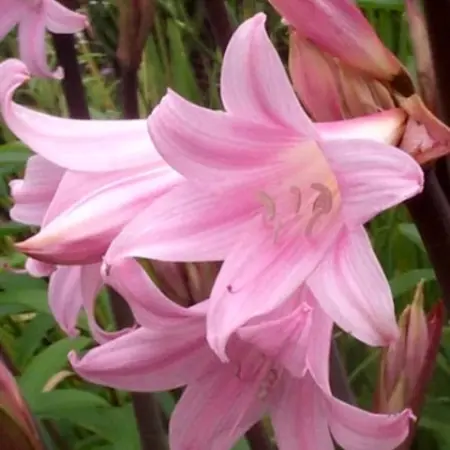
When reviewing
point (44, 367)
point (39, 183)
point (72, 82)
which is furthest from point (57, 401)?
point (39, 183)

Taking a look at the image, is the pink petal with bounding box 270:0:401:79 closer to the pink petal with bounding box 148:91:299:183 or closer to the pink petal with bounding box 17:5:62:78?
the pink petal with bounding box 148:91:299:183

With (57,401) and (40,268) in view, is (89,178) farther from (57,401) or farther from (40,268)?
(57,401)

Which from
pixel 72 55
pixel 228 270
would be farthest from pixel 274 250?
pixel 72 55

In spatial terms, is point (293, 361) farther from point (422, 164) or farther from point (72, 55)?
point (72, 55)

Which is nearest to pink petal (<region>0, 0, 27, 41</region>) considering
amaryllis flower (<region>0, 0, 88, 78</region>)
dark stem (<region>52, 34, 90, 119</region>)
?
amaryllis flower (<region>0, 0, 88, 78</region>)

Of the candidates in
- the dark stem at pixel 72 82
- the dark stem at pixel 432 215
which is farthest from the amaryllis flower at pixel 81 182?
the dark stem at pixel 72 82

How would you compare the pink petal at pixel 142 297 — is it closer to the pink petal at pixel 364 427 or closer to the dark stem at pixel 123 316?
the pink petal at pixel 364 427
